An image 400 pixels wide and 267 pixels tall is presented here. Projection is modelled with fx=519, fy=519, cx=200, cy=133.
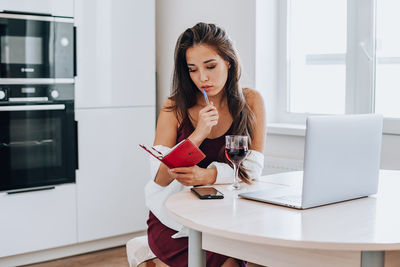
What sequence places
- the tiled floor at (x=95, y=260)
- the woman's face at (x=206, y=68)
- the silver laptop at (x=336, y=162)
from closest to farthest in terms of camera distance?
the silver laptop at (x=336, y=162)
the woman's face at (x=206, y=68)
the tiled floor at (x=95, y=260)

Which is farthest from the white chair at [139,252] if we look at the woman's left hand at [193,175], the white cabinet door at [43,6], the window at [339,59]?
the white cabinet door at [43,6]

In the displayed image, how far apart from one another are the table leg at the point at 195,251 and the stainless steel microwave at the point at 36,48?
6.92ft

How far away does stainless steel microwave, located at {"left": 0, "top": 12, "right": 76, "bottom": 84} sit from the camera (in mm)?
3109

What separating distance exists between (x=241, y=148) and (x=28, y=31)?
2.04 meters

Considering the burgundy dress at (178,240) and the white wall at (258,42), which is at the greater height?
the white wall at (258,42)

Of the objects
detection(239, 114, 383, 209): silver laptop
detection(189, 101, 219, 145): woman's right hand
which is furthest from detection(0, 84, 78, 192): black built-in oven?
detection(239, 114, 383, 209): silver laptop

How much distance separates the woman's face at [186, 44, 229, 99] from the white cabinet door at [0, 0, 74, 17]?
152cm

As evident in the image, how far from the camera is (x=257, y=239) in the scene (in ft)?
3.94

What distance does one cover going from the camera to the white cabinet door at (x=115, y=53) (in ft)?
11.3

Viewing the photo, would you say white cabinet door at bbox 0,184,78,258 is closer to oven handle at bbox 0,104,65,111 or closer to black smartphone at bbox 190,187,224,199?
oven handle at bbox 0,104,65,111

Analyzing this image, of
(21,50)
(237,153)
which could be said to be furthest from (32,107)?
(237,153)

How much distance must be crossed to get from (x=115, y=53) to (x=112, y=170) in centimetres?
81


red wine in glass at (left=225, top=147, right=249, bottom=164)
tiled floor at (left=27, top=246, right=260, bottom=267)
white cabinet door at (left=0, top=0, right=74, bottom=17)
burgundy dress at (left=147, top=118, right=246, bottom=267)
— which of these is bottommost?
tiled floor at (left=27, top=246, right=260, bottom=267)

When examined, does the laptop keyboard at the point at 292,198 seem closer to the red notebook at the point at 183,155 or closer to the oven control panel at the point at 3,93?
the red notebook at the point at 183,155
